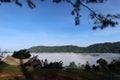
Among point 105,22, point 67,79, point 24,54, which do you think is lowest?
point 67,79

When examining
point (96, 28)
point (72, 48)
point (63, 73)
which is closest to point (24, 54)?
point (63, 73)

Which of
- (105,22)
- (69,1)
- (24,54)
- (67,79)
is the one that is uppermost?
(69,1)

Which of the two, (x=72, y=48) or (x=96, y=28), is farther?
(x=72, y=48)

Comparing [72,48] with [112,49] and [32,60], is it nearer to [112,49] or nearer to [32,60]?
[112,49]

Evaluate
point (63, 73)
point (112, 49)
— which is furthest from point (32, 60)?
point (112, 49)

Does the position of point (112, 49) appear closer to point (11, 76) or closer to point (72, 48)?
point (72, 48)

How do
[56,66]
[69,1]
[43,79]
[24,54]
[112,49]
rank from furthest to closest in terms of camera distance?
[112,49] < [24,54] < [56,66] < [69,1] < [43,79]

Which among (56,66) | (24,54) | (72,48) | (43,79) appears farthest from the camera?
(72,48)

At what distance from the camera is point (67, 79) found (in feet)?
28.0

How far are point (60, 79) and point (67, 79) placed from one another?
0.28 metres

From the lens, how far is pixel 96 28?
903 centimetres

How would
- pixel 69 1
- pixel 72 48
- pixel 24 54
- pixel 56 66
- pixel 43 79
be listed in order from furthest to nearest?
1. pixel 72 48
2. pixel 24 54
3. pixel 56 66
4. pixel 69 1
5. pixel 43 79

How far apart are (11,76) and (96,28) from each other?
139 inches

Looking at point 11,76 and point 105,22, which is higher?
point 105,22
